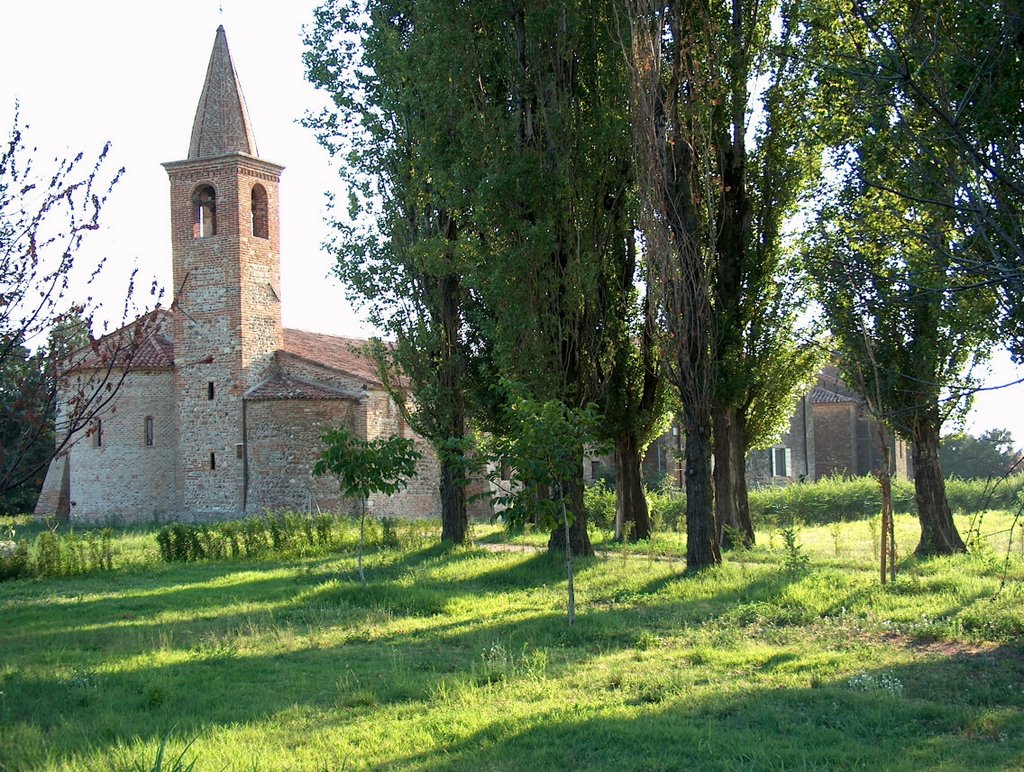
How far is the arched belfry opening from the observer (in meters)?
30.2

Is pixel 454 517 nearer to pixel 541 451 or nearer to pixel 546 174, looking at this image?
pixel 546 174

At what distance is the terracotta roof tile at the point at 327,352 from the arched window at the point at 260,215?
3.87 m

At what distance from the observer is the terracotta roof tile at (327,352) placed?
30445 millimetres

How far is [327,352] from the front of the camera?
1328 inches

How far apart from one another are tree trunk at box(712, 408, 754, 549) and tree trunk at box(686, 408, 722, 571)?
2612 mm

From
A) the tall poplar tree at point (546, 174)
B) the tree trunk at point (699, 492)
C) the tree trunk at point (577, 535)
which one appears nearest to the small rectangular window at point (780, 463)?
the tree trunk at point (577, 535)

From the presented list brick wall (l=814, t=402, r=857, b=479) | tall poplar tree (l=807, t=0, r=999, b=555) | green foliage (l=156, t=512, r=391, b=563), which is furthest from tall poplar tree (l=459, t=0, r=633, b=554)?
brick wall (l=814, t=402, r=857, b=479)

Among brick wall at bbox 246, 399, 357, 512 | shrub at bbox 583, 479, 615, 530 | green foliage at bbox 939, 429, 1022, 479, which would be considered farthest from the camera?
green foliage at bbox 939, 429, 1022, 479

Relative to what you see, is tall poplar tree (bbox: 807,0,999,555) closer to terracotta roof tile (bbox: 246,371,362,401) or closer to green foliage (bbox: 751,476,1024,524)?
green foliage (bbox: 751,476,1024,524)

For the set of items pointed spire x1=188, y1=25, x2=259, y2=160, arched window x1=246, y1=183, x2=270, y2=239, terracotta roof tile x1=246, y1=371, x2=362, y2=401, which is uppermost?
pointed spire x1=188, y1=25, x2=259, y2=160

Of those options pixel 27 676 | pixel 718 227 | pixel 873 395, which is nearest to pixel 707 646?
pixel 27 676

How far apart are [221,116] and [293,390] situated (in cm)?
906

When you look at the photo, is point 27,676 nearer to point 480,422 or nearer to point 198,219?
point 480,422

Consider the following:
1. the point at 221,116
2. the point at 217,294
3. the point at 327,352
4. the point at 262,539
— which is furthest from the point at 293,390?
the point at 262,539
